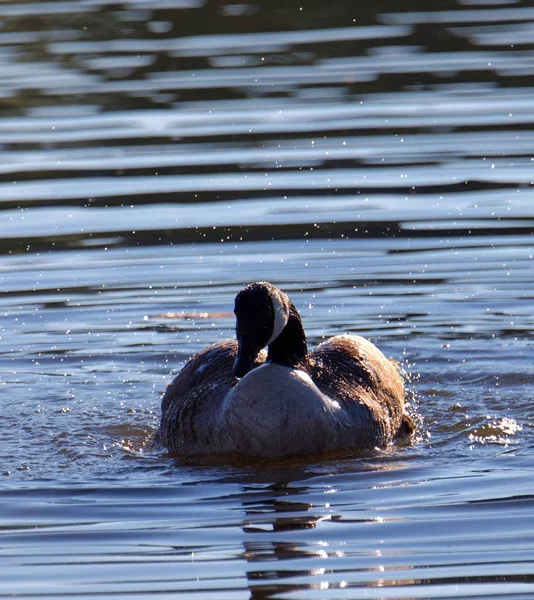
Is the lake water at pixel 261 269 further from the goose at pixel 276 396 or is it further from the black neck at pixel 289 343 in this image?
the black neck at pixel 289 343

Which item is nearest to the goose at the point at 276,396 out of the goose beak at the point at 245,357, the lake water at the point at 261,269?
the goose beak at the point at 245,357

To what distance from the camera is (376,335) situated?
41.5 ft

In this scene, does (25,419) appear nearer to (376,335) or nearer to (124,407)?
(124,407)

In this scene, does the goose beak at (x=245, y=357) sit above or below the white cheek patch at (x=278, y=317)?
below

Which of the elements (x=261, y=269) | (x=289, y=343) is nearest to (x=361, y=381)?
(x=289, y=343)

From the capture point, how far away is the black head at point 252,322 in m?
9.48

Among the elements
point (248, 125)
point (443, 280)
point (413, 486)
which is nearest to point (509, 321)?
point (443, 280)

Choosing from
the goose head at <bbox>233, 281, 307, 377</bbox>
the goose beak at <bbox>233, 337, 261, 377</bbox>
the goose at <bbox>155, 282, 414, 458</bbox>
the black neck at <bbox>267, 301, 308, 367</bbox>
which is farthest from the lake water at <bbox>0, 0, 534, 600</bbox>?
the black neck at <bbox>267, 301, 308, 367</bbox>

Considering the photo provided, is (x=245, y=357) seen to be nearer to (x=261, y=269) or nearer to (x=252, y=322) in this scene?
(x=252, y=322)

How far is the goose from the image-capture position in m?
9.55

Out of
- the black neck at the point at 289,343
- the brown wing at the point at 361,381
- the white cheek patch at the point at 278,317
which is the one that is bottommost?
the brown wing at the point at 361,381

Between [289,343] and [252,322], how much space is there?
672 mm

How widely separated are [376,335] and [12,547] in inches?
218

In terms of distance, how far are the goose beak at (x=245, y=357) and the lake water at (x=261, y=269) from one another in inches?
28.0
